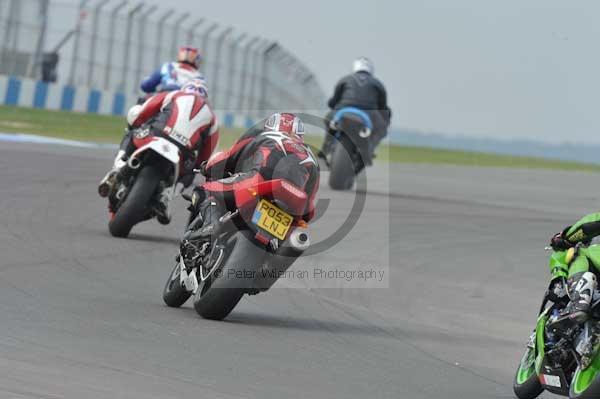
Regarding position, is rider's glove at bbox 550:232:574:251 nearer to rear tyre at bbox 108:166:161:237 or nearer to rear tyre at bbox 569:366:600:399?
rear tyre at bbox 569:366:600:399

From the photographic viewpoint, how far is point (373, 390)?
655cm

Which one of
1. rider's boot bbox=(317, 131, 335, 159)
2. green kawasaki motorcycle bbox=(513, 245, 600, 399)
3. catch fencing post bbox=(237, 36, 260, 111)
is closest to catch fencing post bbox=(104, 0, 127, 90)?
catch fencing post bbox=(237, 36, 260, 111)

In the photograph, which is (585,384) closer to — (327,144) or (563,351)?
(563,351)

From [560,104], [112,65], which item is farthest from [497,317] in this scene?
[560,104]

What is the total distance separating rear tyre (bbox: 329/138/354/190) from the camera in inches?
727

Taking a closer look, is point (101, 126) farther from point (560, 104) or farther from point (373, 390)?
point (373, 390)

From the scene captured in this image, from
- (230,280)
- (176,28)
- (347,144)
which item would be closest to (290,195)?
(230,280)

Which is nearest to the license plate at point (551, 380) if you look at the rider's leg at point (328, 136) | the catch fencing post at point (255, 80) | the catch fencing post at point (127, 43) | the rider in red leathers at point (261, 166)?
the rider in red leathers at point (261, 166)

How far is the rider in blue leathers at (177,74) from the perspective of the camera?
13109 millimetres

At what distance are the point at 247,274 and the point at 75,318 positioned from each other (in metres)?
1.07

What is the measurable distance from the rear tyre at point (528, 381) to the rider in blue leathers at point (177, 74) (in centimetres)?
650

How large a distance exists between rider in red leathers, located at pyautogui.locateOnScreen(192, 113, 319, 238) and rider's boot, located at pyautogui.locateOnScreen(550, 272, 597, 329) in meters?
2.13

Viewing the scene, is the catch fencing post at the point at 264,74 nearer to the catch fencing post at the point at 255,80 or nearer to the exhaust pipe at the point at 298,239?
the catch fencing post at the point at 255,80

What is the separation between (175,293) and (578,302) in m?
3.05
